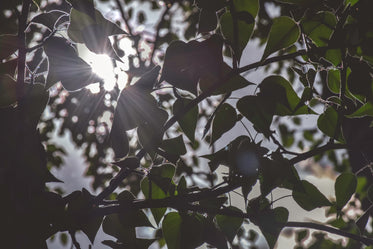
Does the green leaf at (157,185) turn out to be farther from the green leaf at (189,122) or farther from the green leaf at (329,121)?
the green leaf at (329,121)

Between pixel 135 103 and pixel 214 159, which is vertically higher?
pixel 135 103

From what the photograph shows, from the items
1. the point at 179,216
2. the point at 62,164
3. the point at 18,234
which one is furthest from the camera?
the point at 62,164

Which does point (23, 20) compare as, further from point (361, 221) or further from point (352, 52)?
point (361, 221)

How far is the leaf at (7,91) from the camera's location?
507mm

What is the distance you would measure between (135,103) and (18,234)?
26 centimetres

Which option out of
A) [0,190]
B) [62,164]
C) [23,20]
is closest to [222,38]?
[23,20]

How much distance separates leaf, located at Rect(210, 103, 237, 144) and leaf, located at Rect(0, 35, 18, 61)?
0.35 meters

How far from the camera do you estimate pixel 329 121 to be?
2.01ft

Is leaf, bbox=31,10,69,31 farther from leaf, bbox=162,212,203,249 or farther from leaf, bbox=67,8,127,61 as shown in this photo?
leaf, bbox=162,212,203,249

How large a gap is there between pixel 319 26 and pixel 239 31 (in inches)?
5.9

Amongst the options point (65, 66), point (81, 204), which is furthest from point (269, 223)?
point (65, 66)

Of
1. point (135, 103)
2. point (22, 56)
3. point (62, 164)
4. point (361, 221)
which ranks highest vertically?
point (22, 56)

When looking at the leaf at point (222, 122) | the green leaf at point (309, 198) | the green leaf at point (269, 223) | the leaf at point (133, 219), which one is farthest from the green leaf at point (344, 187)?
the leaf at point (133, 219)

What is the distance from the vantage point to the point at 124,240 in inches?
25.0
